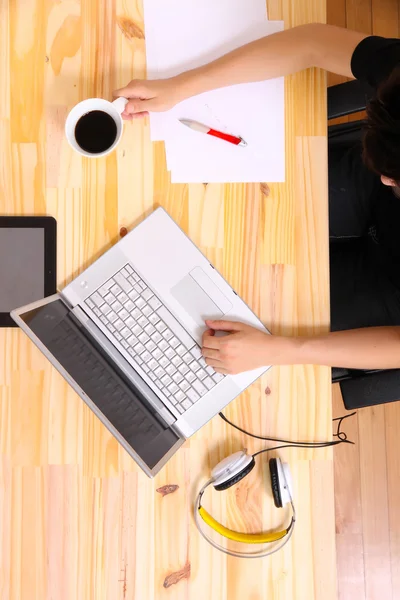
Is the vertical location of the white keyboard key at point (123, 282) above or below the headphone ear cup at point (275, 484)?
above

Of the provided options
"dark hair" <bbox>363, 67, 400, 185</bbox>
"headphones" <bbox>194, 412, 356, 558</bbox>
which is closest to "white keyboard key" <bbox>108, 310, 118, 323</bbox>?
"headphones" <bbox>194, 412, 356, 558</bbox>

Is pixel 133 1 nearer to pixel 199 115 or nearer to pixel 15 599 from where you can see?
pixel 199 115

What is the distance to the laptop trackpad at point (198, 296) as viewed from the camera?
2.76 ft

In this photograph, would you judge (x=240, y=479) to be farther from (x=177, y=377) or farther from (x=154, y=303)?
(x=154, y=303)

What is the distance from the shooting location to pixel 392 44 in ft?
2.58

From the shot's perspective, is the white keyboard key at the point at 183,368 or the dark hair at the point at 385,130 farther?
the white keyboard key at the point at 183,368

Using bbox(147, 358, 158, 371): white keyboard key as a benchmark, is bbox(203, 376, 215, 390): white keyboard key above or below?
below

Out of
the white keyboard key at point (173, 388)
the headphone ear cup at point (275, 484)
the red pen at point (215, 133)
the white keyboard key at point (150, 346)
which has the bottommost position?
the headphone ear cup at point (275, 484)

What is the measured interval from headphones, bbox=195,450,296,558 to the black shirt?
0.67m

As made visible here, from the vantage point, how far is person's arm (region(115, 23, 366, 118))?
82 centimetres

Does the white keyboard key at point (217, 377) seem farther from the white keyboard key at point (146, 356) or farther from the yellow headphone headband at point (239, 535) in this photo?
the yellow headphone headband at point (239, 535)

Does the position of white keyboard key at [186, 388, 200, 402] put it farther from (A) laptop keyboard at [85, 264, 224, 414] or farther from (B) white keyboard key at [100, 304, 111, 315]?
(B) white keyboard key at [100, 304, 111, 315]

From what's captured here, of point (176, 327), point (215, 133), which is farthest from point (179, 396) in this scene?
point (215, 133)

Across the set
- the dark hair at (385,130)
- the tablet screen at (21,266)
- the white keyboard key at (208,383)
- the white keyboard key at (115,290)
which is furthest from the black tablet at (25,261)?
the dark hair at (385,130)
